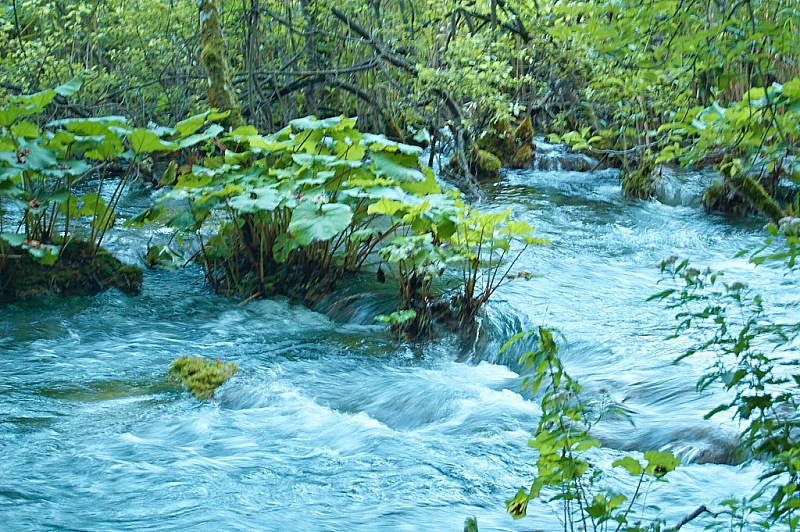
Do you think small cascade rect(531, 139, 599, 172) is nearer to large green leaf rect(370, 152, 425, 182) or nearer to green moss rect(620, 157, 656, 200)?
green moss rect(620, 157, 656, 200)

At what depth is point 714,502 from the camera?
3150mm

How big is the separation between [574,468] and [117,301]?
15.5 ft

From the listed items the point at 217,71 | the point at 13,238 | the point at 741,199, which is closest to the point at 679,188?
the point at 741,199

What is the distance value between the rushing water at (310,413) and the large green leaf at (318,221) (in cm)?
72

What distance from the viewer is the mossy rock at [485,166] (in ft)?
39.9

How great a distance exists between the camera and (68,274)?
602cm

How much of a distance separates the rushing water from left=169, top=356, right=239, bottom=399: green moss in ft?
0.23

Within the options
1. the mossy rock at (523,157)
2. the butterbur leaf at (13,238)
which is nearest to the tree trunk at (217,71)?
the butterbur leaf at (13,238)

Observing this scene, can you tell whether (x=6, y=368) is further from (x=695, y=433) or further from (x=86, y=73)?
(x=86, y=73)

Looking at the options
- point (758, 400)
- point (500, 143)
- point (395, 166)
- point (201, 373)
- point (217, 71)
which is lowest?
point (201, 373)

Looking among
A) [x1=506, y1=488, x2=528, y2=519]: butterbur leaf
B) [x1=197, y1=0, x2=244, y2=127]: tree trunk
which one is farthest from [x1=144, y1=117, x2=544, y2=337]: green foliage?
[x1=506, y1=488, x2=528, y2=519]: butterbur leaf

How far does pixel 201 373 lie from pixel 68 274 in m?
2.08

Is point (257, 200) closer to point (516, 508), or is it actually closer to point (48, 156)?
point (48, 156)

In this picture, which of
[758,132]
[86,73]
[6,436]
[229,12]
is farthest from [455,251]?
[86,73]
